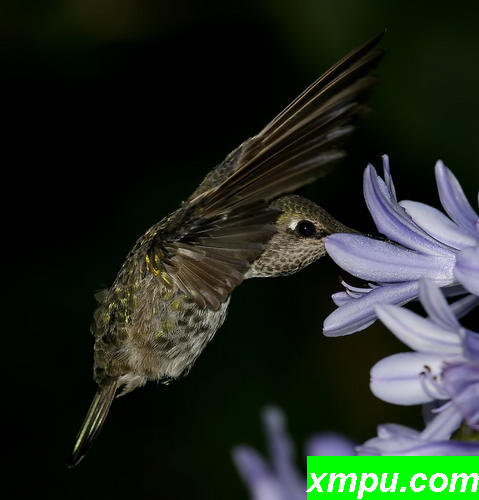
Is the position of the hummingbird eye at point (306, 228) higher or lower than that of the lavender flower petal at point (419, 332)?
higher

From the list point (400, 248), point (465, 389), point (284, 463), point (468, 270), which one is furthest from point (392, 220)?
point (284, 463)

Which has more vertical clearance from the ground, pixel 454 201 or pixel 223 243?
pixel 223 243

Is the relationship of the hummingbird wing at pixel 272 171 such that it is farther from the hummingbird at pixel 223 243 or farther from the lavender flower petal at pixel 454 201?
the lavender flower petal at pixel 454 201

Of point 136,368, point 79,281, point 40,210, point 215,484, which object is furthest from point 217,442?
point 136,368

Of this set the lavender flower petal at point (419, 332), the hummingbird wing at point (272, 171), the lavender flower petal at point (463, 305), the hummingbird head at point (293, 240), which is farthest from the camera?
the hummingbird head at point (293, 240)

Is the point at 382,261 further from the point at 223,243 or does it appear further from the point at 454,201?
the point at 223,243

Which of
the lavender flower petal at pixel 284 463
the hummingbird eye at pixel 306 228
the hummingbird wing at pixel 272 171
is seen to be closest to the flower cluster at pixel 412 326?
the lavender flower petal at pixel 284 463
